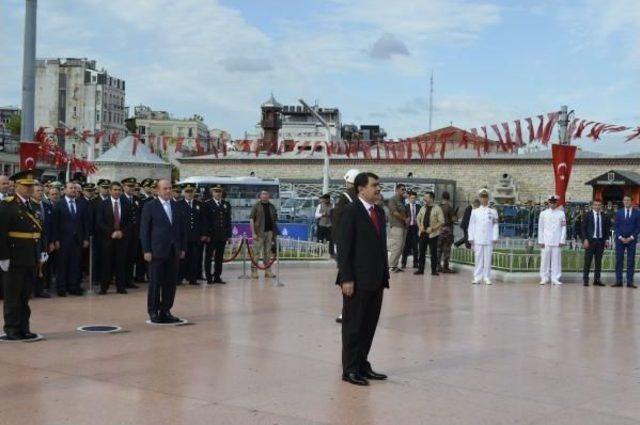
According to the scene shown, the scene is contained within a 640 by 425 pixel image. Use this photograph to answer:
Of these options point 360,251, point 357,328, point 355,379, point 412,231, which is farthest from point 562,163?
point 355,379

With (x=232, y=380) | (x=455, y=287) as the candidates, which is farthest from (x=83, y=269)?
(x=232, y=380)

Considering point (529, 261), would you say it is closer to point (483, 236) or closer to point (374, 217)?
point (483, 236)

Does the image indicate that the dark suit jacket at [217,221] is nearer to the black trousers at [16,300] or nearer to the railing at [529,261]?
the railing at [529,261]

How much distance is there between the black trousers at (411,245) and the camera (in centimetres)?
1884

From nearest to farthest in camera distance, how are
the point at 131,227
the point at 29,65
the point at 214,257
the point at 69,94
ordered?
1. the point at 29,65
2. the point at 131,227
3. the point at 214,257
4. the point at 69,94

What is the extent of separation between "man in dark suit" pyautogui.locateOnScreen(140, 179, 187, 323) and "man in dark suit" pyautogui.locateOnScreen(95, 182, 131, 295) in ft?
11.1

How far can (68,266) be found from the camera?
1311cm

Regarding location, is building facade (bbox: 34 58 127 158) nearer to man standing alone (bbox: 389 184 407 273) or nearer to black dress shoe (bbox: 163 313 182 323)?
man standing alone (bbox: 389 184 407 273)

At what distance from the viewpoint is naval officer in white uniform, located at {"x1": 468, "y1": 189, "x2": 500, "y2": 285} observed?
16531 millimetres

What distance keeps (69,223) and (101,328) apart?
3859 mm

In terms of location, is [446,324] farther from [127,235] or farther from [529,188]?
[529,188]

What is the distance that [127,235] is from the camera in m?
14.0

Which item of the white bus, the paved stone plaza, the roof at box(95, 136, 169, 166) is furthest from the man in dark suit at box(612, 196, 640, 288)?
the roof at box(95, 136, 169, 166)

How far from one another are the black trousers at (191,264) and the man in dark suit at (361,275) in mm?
8205
